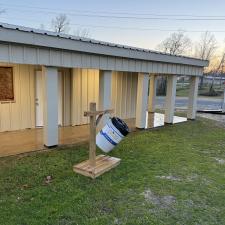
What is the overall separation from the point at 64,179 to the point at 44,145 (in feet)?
7.04

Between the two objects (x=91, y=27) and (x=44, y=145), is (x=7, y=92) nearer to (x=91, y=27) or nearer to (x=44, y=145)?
(x=44, y=145)

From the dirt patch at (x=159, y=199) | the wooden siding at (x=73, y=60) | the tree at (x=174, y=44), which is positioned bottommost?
the dirt patch at (x=159, y=199)

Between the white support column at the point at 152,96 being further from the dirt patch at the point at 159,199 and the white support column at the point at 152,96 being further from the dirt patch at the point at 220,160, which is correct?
the dirt patch at the point at 159,199

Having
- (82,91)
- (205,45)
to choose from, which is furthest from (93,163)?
(205,45)

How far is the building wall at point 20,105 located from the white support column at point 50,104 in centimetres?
213

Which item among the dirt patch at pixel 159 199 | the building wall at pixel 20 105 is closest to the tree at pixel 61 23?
the building wall at pixel 20 105

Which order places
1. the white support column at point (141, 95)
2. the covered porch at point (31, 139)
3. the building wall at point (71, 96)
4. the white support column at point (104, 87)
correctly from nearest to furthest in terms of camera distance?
the covered porch at point (31, 139)
the white support column at point (104, 87)
the building wall at point (71, 96)
the white support column at point (141, 95)

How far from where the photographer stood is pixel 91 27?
3566 centimetres

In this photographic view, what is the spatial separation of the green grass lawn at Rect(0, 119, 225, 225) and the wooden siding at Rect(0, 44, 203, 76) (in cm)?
223

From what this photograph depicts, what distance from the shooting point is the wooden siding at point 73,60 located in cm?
534

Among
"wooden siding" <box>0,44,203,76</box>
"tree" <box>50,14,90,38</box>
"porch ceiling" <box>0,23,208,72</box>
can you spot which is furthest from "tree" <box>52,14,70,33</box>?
"porch ceiling" <box>0,23,208,72</box>

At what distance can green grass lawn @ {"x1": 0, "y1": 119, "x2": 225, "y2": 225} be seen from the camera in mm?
3500

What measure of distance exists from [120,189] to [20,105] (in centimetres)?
507

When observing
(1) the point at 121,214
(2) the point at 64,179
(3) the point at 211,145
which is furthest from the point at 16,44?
(3) the point at 211,145
